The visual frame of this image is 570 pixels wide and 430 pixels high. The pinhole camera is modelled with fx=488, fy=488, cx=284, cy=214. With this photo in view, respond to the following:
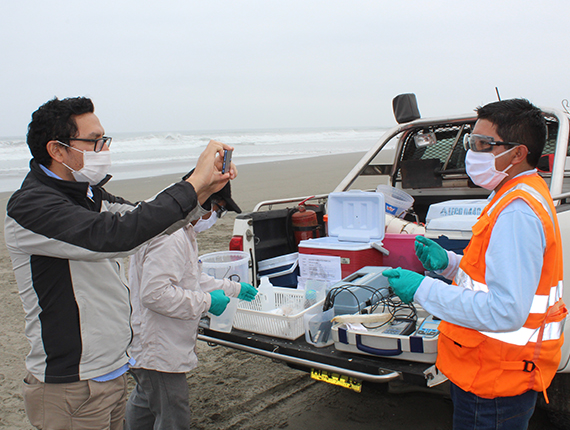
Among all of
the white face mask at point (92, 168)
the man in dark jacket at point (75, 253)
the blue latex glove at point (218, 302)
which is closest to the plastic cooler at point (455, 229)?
the blue latex glove at point (218, 302)

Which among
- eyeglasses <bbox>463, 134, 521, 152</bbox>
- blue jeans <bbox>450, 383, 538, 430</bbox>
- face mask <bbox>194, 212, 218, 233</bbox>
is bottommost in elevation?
blue jeans <bbox>450, 383, 538, 430</bbox>

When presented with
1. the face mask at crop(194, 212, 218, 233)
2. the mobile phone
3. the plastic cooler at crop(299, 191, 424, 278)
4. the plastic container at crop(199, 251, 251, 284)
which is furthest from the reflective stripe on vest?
the plastic container at crop(199, 251, 251, 284)

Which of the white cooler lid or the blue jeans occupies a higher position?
the white cooler lid

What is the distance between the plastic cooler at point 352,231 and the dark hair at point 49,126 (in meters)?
2.36

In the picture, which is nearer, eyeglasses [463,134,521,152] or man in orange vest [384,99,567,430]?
man in orange vest [384,99,567,430]

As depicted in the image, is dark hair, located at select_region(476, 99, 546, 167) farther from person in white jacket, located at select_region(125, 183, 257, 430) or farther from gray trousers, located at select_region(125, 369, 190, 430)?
gray trousers, located at select_region(125, 369, 190, 430)

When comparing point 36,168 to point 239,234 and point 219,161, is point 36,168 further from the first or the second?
point 239,234

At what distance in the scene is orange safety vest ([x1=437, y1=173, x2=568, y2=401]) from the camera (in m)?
1.83

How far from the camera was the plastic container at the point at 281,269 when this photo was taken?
407 cm

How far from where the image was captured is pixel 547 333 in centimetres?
189

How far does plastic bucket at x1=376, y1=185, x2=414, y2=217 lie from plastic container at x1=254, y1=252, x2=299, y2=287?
108cm

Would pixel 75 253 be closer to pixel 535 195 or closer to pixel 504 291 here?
pixel 504 291

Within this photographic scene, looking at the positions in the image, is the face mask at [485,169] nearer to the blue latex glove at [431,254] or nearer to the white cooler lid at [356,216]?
the blue latex glove at [431,254]

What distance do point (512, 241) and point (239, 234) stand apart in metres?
2.49
